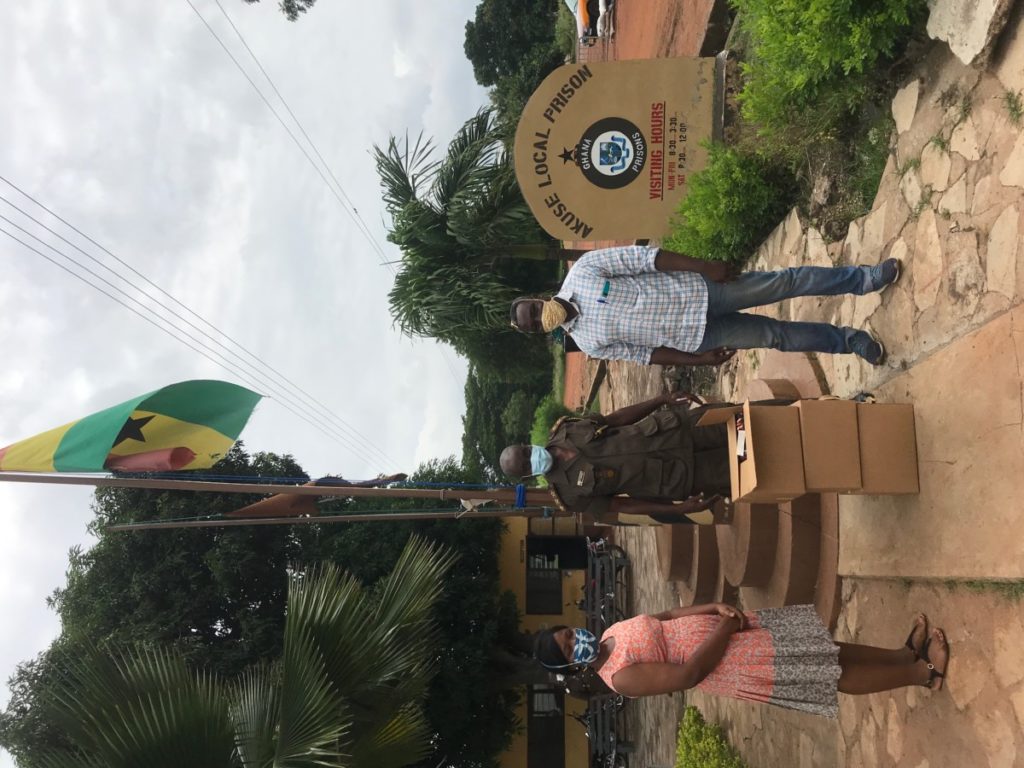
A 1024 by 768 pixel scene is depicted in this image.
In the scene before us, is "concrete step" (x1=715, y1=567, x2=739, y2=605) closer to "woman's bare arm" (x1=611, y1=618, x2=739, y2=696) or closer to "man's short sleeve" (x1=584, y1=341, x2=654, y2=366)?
"man's short sleeve" (x1=584, y1=341, x2=654, y2=366)

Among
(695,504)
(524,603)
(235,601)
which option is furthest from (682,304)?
(524,603)

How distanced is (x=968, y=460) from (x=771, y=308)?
2.64 m

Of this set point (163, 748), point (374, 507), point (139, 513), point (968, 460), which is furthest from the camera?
point (374, 507)

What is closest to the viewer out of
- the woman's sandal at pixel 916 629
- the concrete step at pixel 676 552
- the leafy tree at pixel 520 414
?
the woman's sandal at pixel 916 629

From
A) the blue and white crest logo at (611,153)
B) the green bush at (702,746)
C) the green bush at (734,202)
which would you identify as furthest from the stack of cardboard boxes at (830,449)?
the blue and white crest logo at (611,153)

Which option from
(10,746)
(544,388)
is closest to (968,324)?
(10,746)

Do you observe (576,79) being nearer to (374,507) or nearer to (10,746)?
(374,507)

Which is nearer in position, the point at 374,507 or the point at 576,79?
the point at 576,79

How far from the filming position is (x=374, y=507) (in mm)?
12992

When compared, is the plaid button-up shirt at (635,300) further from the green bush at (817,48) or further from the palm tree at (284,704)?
the palm tree at (284,704)

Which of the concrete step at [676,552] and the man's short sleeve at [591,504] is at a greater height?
the man's short sleeve at [591,504]

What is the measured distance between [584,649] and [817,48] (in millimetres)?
3303

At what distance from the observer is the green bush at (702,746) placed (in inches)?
219

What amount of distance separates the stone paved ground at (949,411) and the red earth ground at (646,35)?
3.97m
